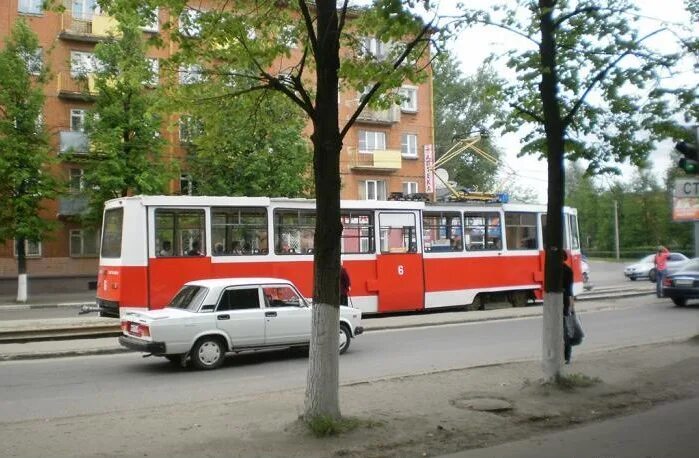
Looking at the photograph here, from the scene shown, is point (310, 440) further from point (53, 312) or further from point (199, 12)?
point (53, 312)

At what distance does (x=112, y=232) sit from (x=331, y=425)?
11.3 m

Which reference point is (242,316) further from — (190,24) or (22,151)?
(22,151)

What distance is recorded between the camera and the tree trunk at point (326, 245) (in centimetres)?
690

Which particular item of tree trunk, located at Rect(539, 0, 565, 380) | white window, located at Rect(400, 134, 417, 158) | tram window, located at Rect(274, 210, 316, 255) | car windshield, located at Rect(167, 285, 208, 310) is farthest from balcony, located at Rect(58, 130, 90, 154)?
tree trunk, located at Rect(539, 0, 565, 380)

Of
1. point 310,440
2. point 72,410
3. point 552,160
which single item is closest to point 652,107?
point 552,160

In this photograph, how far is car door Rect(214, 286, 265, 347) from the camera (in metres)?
11.4

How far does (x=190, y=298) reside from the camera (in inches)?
463

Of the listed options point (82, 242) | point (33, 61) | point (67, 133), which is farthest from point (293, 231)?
point (82, 242)

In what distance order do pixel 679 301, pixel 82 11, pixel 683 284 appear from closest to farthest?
pixel 683 284 < pixel 679 301 < pixel 82 11

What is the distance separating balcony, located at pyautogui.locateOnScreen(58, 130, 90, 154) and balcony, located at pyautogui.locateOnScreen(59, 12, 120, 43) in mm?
5101

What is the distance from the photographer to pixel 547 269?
30.0ft

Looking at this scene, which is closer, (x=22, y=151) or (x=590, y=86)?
(x=590, y=86)

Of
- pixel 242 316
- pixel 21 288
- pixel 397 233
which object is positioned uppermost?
pixel 397 233

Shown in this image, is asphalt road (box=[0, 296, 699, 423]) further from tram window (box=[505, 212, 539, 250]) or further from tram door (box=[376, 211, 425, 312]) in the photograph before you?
tram window (box=[505, 212, 539, 250])
